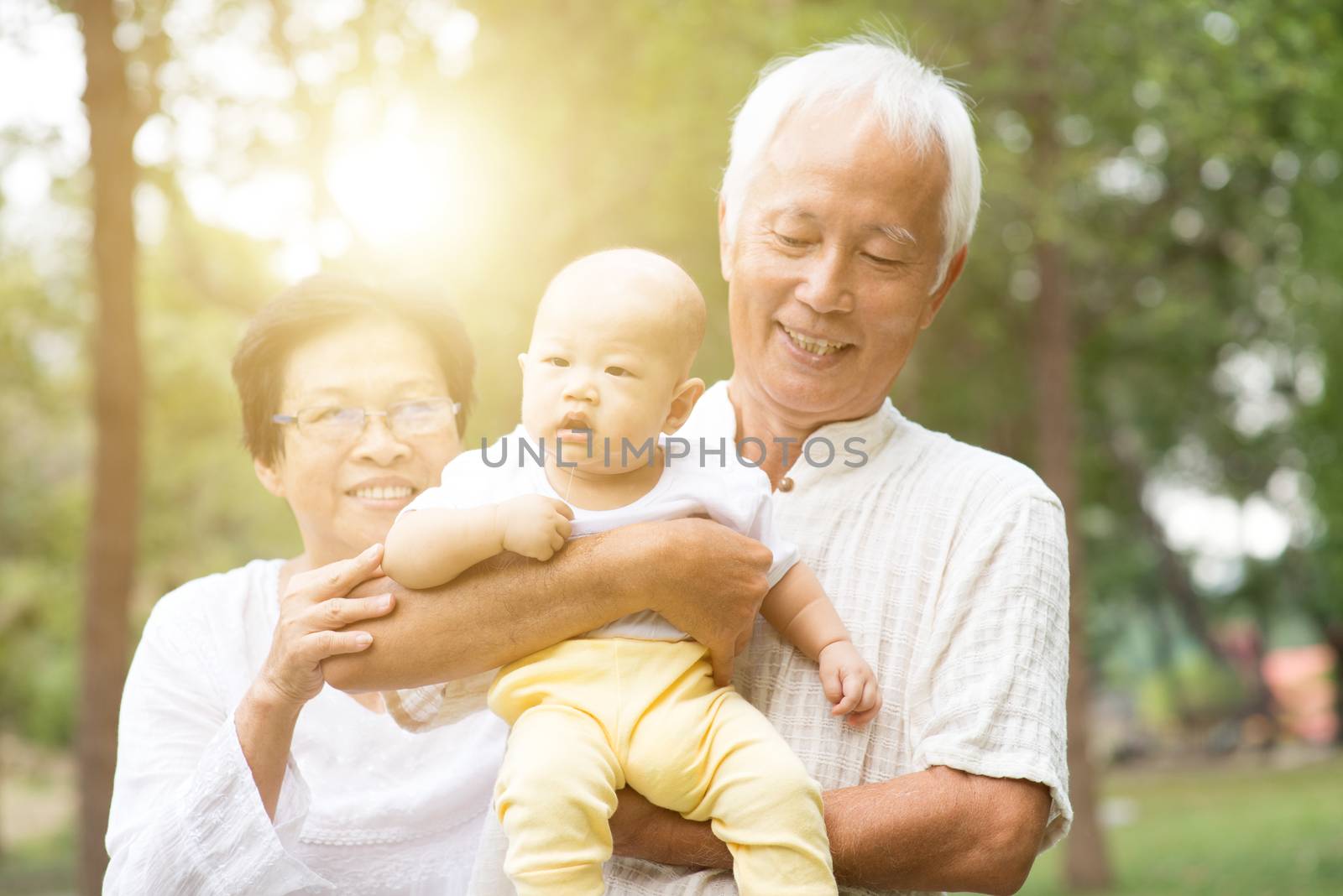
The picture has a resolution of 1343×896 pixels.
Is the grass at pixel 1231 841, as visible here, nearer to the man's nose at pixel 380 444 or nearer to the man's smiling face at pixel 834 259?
the man's smiling face at pixel 834 259

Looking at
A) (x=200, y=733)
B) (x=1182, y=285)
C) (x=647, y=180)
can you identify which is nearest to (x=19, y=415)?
(x=647, y=180)

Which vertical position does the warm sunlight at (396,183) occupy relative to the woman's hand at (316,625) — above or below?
above

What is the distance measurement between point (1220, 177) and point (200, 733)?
56.9 feet

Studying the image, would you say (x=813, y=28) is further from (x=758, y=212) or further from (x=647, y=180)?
(x=758, y=212)

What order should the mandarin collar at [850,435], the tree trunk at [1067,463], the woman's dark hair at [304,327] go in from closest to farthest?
the mandarin collar at [850,435], the woman's dark hair at [304,327], the tree trunk at [1067,463]

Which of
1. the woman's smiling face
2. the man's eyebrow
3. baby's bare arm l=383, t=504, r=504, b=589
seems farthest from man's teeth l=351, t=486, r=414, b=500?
the man's eyebrow

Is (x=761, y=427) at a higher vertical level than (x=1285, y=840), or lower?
higher

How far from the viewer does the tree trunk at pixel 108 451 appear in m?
9.28

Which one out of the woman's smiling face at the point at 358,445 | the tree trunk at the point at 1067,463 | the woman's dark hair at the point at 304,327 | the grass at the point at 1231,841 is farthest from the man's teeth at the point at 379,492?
the grass at the point at 1231,841

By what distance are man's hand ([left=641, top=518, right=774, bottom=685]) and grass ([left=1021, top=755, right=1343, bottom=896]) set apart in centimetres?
1160

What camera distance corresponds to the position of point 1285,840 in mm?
15539

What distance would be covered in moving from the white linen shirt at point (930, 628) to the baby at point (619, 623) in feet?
0.29

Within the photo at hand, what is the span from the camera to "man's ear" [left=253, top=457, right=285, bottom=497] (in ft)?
10.5

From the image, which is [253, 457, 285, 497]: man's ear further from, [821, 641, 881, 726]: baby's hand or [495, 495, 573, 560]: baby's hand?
[821, 641, 881, 726]: baby's hand
